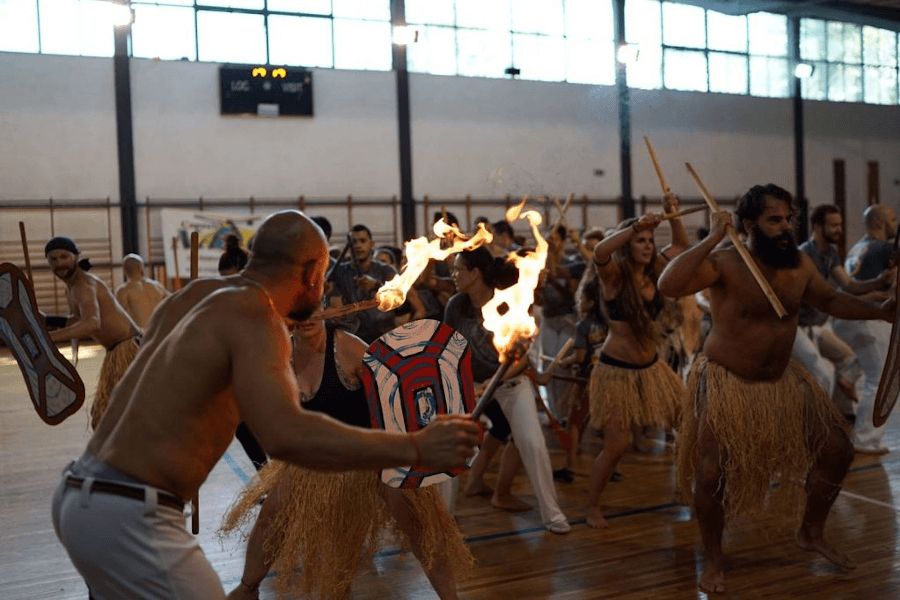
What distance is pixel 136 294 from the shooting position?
9.65 metres

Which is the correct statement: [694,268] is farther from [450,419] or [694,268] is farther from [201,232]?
[201,232]

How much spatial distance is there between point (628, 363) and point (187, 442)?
3.12m

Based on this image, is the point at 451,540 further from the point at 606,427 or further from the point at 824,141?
the point at 824,141

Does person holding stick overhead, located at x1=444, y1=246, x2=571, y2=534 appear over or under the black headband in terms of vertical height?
under

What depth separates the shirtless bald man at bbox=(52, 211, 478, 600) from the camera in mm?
1864

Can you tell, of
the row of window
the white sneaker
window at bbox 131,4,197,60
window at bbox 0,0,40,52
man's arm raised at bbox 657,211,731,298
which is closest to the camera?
man's arm raised at bbox 657,211,731,298

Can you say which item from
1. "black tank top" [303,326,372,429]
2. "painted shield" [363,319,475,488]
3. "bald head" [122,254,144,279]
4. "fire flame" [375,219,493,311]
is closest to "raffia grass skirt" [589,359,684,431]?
"black tank top" [303,326,372,429]

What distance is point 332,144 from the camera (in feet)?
51.9

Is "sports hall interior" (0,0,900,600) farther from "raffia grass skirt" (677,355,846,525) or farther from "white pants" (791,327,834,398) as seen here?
"raffia grass skirt" (677,355,846,525)

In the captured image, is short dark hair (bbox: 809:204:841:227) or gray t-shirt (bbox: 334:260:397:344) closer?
short dark hair (bbox: 809:204:841:227)

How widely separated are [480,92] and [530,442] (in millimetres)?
12949

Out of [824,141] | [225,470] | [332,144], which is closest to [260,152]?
[332,144]

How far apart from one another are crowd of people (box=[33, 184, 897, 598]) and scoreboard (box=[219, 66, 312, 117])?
28.5 feet

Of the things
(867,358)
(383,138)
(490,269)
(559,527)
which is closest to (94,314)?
(490,269)
